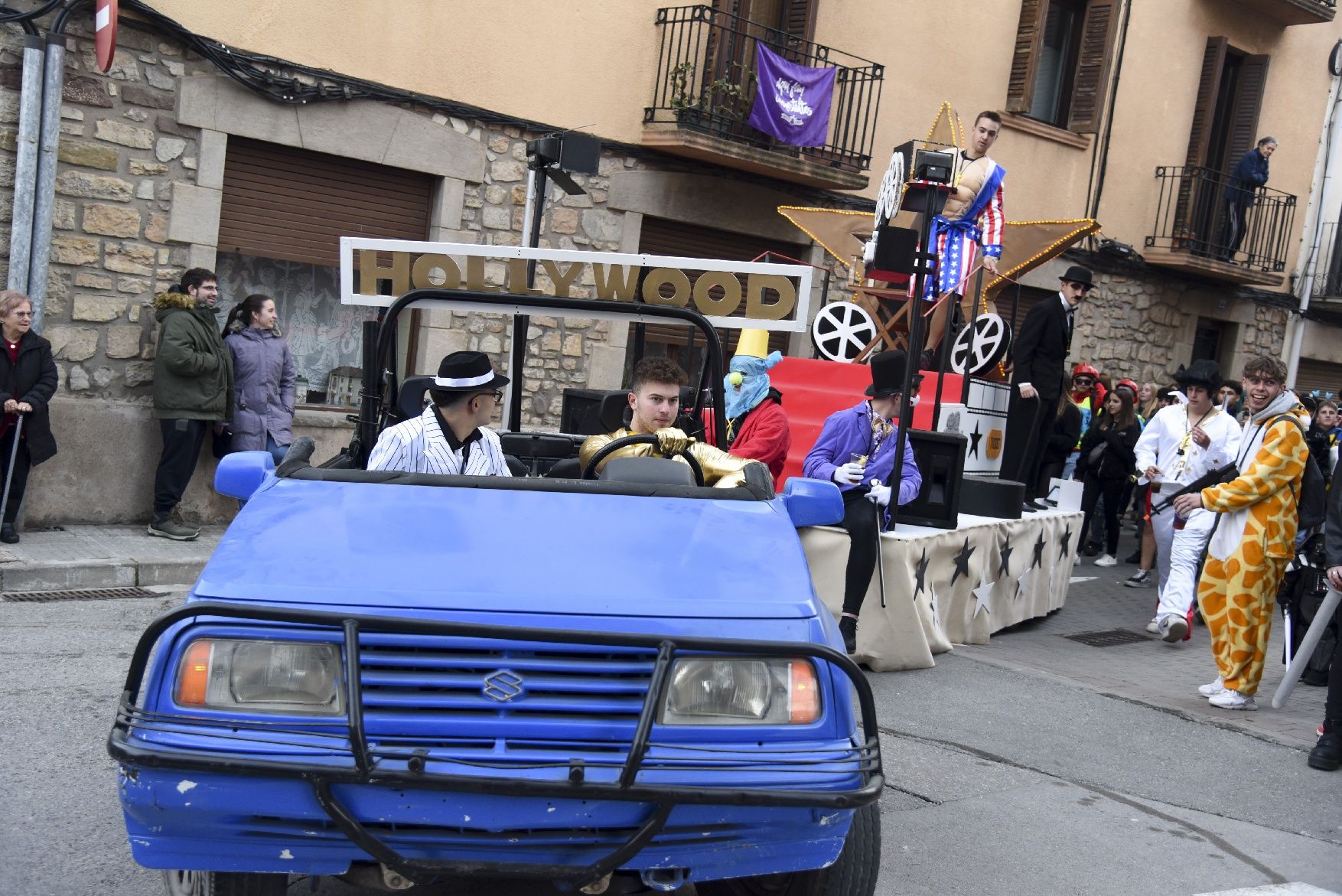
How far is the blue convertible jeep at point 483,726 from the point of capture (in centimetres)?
292

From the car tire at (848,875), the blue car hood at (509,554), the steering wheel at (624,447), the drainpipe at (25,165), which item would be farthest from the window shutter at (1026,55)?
the car tire at (848,875)

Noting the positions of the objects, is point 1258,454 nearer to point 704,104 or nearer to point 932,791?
point 932,791

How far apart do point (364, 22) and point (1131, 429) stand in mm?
8405

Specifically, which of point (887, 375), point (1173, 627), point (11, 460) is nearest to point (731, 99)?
point (887, 375)

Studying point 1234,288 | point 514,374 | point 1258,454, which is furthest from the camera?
point 1234,288

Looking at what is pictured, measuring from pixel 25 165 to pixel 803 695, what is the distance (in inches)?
338

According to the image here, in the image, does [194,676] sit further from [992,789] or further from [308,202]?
[308,202]

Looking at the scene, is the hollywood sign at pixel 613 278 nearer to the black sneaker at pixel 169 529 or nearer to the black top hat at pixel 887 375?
the black top hat at pixel 887 375

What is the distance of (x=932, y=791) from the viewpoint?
558 centimetres

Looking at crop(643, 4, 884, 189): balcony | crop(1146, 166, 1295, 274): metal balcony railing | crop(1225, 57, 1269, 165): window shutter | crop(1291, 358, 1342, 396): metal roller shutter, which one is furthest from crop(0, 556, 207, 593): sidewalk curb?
crop(1291, 358, 1342, 396): metal roller shutter

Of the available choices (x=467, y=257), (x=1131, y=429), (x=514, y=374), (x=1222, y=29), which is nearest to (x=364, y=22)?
(x=514, y=374)

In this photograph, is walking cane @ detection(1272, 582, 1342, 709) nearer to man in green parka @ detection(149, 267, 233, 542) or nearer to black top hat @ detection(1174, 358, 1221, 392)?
black top hat @ detection(1174, 358, 1221, 392)

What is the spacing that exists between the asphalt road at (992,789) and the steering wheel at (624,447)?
1.40m

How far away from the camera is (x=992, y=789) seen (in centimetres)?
574
